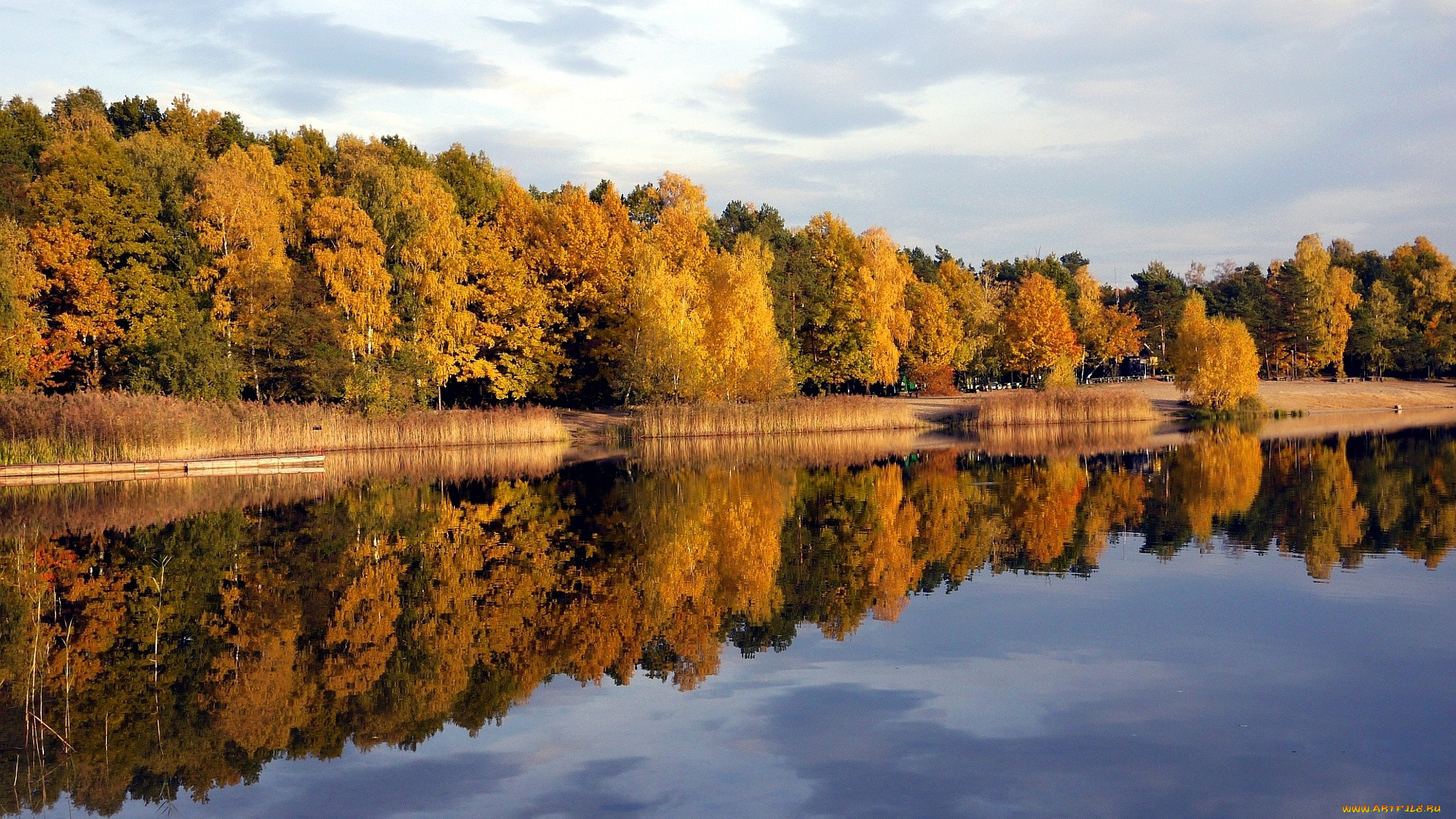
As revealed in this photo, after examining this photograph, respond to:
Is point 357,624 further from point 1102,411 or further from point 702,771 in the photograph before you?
point 1102,411

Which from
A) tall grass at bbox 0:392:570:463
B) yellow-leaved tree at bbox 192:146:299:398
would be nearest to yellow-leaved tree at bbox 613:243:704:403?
tall grass at bbox 0:392:570:463

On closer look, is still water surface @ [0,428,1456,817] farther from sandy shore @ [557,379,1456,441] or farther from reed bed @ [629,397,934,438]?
sandy shore @ [557,379,1456,441]

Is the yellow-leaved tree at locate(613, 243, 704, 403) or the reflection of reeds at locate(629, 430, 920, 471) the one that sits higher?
the yellow-leaved tree at locate(613, 243, 704, 403)

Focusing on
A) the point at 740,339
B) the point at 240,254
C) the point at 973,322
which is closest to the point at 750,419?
the point at 740,339

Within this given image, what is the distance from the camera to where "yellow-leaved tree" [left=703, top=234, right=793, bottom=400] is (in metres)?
56.3

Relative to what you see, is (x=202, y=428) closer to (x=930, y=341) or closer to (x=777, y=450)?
(x=777, y=450)

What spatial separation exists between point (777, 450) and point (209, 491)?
2207 cm

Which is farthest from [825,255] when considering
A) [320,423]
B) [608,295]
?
[320,423]

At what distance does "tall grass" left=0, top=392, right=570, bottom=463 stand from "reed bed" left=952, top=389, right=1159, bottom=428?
80.6ft

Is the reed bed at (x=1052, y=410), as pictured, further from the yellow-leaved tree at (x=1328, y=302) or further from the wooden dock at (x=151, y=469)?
the yellow-leaved tree at (x=1328, y=302)

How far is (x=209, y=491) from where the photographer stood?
98.0 ft

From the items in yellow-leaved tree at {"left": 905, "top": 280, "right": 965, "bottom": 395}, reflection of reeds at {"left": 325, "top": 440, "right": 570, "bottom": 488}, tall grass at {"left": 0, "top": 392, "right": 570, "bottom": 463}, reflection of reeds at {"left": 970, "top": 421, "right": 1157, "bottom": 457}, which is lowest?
reflection of reeds at {"left": 970, "top": 421, "right": 1157, "bottom": 457}

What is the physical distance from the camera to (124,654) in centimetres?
1259

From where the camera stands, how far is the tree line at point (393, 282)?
48000 mm
